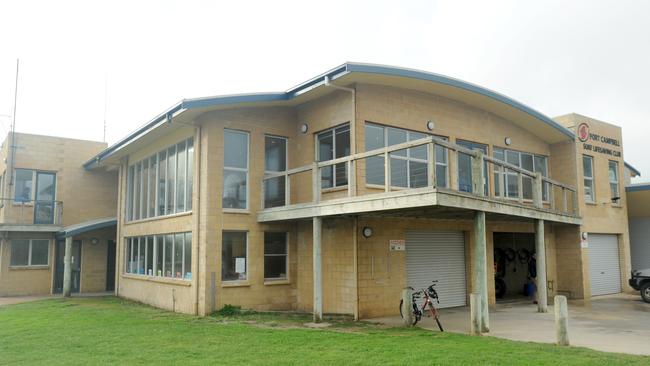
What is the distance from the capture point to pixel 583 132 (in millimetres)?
20328

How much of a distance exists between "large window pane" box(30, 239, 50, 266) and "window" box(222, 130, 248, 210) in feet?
41.6

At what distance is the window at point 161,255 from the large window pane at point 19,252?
18.1 ft

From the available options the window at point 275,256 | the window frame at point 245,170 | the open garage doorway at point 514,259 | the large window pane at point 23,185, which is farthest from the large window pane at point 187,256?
the open garage doorway at point 514,259

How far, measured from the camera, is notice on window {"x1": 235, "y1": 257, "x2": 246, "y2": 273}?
14.3m

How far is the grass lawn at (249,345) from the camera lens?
7973mm

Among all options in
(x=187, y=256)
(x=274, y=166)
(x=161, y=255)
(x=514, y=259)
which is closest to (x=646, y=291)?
(x=514, y=259)

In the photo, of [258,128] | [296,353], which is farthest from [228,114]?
Result: [296,353]

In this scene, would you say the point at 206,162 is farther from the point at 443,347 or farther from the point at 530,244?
the point at 530,244

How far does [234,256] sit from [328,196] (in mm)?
3084

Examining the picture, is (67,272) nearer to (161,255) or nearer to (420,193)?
(161,255)

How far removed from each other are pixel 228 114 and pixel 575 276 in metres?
13.9

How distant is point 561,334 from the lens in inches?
363

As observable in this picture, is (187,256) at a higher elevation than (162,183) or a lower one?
lower

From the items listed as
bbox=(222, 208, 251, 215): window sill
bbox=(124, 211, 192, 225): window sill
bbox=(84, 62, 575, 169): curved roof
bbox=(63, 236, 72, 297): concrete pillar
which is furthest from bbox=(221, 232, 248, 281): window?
bbox=(63, 236, 72, 297): concrete pillar
